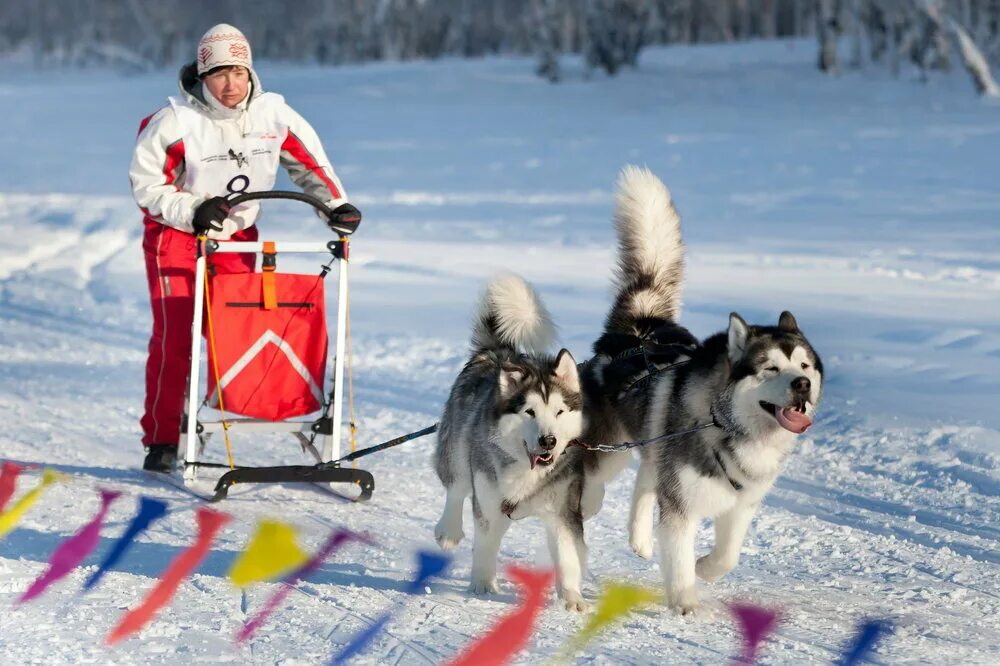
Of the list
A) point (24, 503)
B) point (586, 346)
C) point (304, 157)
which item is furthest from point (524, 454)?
point (586, 346)

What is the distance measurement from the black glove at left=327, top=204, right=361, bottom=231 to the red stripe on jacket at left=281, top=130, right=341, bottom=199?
1.13ft

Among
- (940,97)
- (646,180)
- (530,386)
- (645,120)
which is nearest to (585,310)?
(646,180)

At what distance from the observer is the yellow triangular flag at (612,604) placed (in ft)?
11.6

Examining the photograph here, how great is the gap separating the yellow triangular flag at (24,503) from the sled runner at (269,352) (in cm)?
53

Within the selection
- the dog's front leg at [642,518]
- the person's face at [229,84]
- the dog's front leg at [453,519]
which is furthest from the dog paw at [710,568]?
the person's face at [229,84]

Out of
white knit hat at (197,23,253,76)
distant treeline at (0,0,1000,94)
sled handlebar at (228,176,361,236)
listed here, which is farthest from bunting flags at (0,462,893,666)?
distant treeline at (0,0,1000,94)

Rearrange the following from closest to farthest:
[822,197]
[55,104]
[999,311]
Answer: [999,311], [822,197], [55,104]

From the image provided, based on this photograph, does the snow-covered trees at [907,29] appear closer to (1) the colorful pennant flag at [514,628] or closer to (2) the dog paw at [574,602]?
(1) the colorful pennant flag at [514,628]

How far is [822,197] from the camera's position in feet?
44.5

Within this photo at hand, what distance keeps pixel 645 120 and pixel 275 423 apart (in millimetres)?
16092

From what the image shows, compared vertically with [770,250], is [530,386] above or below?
above

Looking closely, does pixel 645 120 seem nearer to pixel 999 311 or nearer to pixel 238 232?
pixel 999 311

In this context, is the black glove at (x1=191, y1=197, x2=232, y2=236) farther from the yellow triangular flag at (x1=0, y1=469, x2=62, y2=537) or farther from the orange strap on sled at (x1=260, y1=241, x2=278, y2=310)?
the yellow triangular flag at (x1=0, y1=469, x2=62, y2=537)

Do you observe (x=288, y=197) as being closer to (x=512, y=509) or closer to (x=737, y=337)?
(x=512, y=509)
